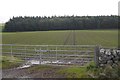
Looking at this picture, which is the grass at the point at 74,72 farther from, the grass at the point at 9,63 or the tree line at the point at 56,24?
the tree line at the point at 56,24

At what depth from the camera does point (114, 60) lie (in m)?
11.4

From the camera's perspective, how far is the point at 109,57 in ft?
37.3

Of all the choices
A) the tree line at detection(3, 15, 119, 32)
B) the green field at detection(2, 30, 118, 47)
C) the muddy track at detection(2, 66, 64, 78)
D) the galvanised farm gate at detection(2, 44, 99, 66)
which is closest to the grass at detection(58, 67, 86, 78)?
the muddy track at detection(2, 66, 64, 78)

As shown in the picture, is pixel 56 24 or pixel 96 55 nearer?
pixel 96 55

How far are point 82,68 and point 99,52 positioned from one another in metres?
1.14

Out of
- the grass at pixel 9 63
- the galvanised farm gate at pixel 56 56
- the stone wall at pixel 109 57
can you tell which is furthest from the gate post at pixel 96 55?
the grass at pixel 9 63

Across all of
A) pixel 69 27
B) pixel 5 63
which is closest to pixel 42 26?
pixel 69 27

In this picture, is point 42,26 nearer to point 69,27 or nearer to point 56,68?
point 69,27

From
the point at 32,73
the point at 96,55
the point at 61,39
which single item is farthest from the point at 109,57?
the point at 61,39

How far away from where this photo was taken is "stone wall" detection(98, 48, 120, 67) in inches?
446

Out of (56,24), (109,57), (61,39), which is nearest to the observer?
(109,57)

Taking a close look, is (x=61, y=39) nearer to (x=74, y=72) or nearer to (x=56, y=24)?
(x=56, y=24)

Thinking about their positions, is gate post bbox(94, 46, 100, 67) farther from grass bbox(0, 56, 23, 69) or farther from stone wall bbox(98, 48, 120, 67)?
grass bbox(0, 56, 23, 69)

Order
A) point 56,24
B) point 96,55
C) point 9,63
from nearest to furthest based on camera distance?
point 96,55, point 9,63, point 56,24
